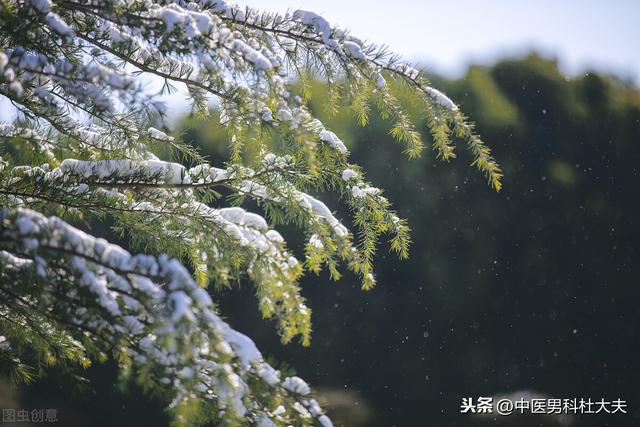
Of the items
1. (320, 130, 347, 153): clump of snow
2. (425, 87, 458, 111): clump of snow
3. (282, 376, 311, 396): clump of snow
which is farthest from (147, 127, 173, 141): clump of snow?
(282, 376, 311, 396): clump of snow

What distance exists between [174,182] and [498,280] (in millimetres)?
6948

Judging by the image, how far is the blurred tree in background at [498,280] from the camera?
26.7ft

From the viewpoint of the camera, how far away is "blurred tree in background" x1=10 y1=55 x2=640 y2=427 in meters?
8.14

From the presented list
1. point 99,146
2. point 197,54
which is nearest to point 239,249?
point 197,54

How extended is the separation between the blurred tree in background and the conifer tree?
19.2ft

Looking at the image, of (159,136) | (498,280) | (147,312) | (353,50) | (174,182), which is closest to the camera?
(147,312)

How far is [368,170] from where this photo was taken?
26.8 feet

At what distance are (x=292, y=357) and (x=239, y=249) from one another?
20.7ft

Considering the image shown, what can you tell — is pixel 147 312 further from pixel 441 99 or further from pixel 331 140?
pixel 441 99

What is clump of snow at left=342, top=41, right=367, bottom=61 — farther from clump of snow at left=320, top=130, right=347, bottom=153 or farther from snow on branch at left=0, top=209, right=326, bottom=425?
snow on branch at left=0, top=209, right=326, bottom=425

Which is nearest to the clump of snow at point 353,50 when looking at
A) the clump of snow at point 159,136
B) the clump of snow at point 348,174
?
the clump of snow at point 348,174

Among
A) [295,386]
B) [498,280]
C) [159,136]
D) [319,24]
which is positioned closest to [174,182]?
[159,136]

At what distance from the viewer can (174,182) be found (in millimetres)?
2131

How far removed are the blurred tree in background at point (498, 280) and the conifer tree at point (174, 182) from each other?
5.86 metres
